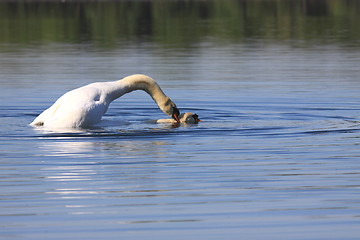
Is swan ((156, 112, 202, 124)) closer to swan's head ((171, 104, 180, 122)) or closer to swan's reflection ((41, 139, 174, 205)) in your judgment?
swan's head ((171, 104, 180, 122))

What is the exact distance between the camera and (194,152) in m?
14.1

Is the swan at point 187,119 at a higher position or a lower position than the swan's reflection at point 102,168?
lower

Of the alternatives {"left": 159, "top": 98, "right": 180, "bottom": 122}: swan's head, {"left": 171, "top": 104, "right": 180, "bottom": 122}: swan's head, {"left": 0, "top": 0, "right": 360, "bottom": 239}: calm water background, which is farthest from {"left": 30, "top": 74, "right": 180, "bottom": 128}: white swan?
{"left": 171, "top": 104, "right": 180, "bottom": 122}: swan's head

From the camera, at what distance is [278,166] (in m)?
13.0

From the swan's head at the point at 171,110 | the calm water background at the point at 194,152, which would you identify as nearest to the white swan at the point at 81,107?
the calm water background at the point at 194,152

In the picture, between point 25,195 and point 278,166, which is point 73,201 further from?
point 278,166

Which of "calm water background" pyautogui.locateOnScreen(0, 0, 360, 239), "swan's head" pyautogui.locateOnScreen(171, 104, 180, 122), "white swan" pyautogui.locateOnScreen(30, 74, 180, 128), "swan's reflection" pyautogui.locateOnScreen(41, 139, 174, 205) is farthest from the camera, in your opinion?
"swan's head" pyautogui.locateOnScreen(171, 104, 180, 122)

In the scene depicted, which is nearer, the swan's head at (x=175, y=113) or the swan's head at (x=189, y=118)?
the swan's head at (x=189, y=118)

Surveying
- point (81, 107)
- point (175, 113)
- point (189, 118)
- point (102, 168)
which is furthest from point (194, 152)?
point (175, 113)

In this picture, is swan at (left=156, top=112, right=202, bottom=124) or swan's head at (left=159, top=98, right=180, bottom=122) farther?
swan's head at (left=159, top=98, right=180, bottom=122)

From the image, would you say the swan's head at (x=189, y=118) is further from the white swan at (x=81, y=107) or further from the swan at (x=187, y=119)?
the white swan at (x=81, y=107)

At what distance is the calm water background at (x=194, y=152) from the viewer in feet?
32.5

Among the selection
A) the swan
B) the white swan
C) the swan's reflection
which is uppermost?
the white swan

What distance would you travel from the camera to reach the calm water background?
990 centimetres
